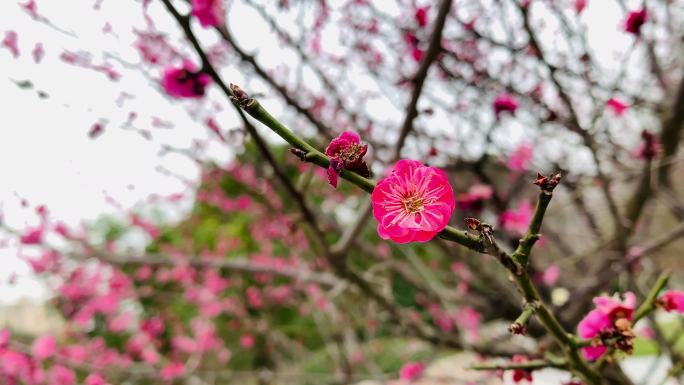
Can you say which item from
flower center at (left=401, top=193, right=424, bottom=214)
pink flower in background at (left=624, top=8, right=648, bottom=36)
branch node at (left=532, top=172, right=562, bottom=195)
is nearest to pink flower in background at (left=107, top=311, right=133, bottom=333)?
pink flower in background at (left=624, top=8, right=648, bottom=36)

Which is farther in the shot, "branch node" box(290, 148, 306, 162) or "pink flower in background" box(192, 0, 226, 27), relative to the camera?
"pink flower in background" box(192, 0, 226, 27)

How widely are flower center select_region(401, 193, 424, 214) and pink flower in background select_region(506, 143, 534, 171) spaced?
352cm

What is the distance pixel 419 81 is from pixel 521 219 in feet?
6.93

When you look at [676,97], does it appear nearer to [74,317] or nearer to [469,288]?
[469,288]

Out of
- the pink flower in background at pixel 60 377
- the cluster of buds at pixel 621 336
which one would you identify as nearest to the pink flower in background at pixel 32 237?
the pink flower in background at pixel 60 377

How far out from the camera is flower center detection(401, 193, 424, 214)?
85 cm

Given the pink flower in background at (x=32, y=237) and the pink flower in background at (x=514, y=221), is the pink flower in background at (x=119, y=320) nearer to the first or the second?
the pink flower in background at (x=32, y=237)

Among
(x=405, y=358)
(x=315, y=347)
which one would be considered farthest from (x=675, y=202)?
(x=315, y=347)

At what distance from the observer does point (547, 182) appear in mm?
724

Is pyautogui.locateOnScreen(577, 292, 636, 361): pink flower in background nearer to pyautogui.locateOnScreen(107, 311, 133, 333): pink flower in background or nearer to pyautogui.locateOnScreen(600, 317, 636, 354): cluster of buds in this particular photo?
pyautogui.locateOnScreen(600, 317, 636, 354): cluster of buds

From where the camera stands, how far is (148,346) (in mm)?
7660

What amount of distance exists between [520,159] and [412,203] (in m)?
3.59

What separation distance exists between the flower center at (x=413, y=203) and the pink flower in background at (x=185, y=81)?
117cm

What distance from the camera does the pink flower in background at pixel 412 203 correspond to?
772mm
